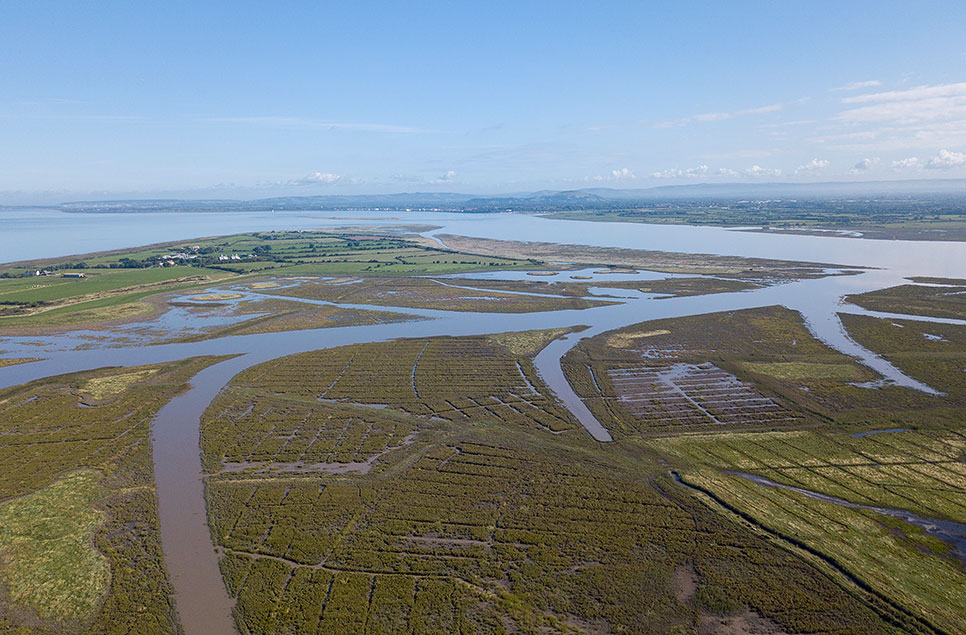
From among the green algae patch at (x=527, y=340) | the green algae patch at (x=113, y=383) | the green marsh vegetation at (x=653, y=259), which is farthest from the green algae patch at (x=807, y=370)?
the green algae patch at (x=113, y=383)

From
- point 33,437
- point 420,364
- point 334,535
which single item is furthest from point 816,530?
point 33,437

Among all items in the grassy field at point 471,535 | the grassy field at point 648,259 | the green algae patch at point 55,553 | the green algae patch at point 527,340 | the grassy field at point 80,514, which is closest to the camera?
the grassy field at point 471,535

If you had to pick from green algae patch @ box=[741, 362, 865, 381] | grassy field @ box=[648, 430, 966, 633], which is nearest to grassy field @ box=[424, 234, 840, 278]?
green algae patch @ box=[741, 362, 865, 381]

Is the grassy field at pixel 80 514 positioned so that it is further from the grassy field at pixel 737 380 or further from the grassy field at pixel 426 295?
the grassy field at pixel 426 295

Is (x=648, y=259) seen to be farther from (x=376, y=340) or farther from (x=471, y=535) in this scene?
(x=471, y=535)

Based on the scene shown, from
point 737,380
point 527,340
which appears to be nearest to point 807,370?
point 737,380

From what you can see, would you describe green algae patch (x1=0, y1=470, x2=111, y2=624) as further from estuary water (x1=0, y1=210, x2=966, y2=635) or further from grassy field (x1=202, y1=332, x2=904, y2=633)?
grassy field (x1=202, y1=332, x2=904, y2=633)
